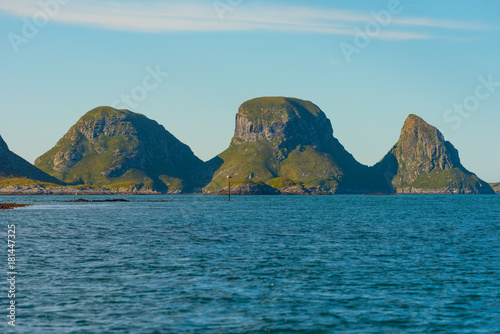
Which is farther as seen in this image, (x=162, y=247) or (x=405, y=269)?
(x=162, y=247)

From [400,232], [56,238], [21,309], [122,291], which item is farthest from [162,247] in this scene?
[400,232]

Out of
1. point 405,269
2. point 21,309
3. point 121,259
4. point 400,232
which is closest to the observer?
point 21,309

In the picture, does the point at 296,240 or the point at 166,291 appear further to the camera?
the point at 296,240

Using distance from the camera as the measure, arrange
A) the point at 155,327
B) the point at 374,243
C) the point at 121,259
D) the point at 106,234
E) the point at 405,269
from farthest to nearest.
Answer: the point at 106,234, the point at 374,243, the point at 121,259, the point at 405,269, the point at 155,327

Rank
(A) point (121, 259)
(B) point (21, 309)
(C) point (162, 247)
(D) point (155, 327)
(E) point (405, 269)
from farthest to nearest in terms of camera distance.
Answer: (C) point (162, 247), (A) point (121, 259), (E) point (405, 269), (B) point (21, 309), (D) point (155, 327)

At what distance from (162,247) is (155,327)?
34839mm

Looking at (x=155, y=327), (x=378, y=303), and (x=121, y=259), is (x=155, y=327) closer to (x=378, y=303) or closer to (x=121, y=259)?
(x=378, y=303)

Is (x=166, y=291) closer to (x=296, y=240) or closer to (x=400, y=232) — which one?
(x=296, y=240)

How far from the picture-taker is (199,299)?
111 ft

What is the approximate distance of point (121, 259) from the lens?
5156cm

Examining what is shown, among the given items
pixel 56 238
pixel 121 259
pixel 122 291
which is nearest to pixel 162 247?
pixel 121 259

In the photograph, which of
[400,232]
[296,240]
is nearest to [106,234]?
[296,240]

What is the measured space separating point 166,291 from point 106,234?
45951mm

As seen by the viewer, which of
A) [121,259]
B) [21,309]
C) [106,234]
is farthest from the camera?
[106,234]
